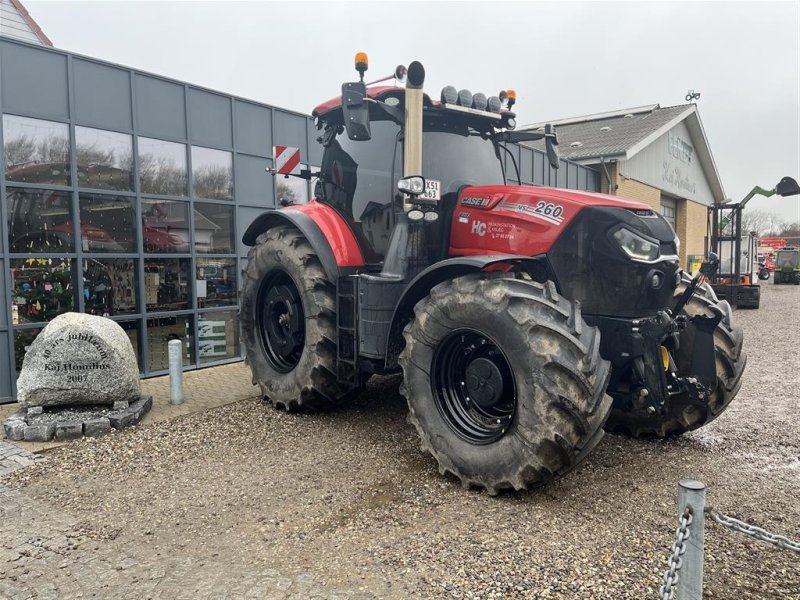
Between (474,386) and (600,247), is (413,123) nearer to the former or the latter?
(600,247)

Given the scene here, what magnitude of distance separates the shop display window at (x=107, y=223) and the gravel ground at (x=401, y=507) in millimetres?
2750

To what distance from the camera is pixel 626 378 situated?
405 cm

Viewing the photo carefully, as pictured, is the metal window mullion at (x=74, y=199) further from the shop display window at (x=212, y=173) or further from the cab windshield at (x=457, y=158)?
the cab windshield at (x=457, y=158)

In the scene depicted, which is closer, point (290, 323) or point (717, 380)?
point (717, 380)

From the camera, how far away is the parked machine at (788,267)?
33719 mm

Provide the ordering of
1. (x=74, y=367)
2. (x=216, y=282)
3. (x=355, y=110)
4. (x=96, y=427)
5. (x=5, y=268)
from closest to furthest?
(x=355, y=110)
(x=96, y=427)
(x=74, y=367)
(x=5, y=268)
(x=216, y=282)

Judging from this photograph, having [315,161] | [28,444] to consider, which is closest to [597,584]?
[28,444]

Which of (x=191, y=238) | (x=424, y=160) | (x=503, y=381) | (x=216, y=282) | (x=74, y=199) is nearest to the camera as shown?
(x=503, y=381)

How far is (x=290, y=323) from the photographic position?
18.4ft

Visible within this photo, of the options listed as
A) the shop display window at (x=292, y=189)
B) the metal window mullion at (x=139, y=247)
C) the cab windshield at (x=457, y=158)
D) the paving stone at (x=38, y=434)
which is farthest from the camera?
the shop display window at (x=292, y=189)

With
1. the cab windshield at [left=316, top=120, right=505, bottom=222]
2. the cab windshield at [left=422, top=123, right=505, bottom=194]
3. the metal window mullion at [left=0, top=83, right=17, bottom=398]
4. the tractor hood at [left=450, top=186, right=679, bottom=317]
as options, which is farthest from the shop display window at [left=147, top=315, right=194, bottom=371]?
the tractor hood at [left=450, top=186, right=679, bottom=317]

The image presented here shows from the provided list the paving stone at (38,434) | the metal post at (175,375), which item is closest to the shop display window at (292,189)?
the metal post at (175,375)

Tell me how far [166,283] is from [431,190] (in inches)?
183

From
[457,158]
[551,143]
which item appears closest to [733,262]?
[551,143]
